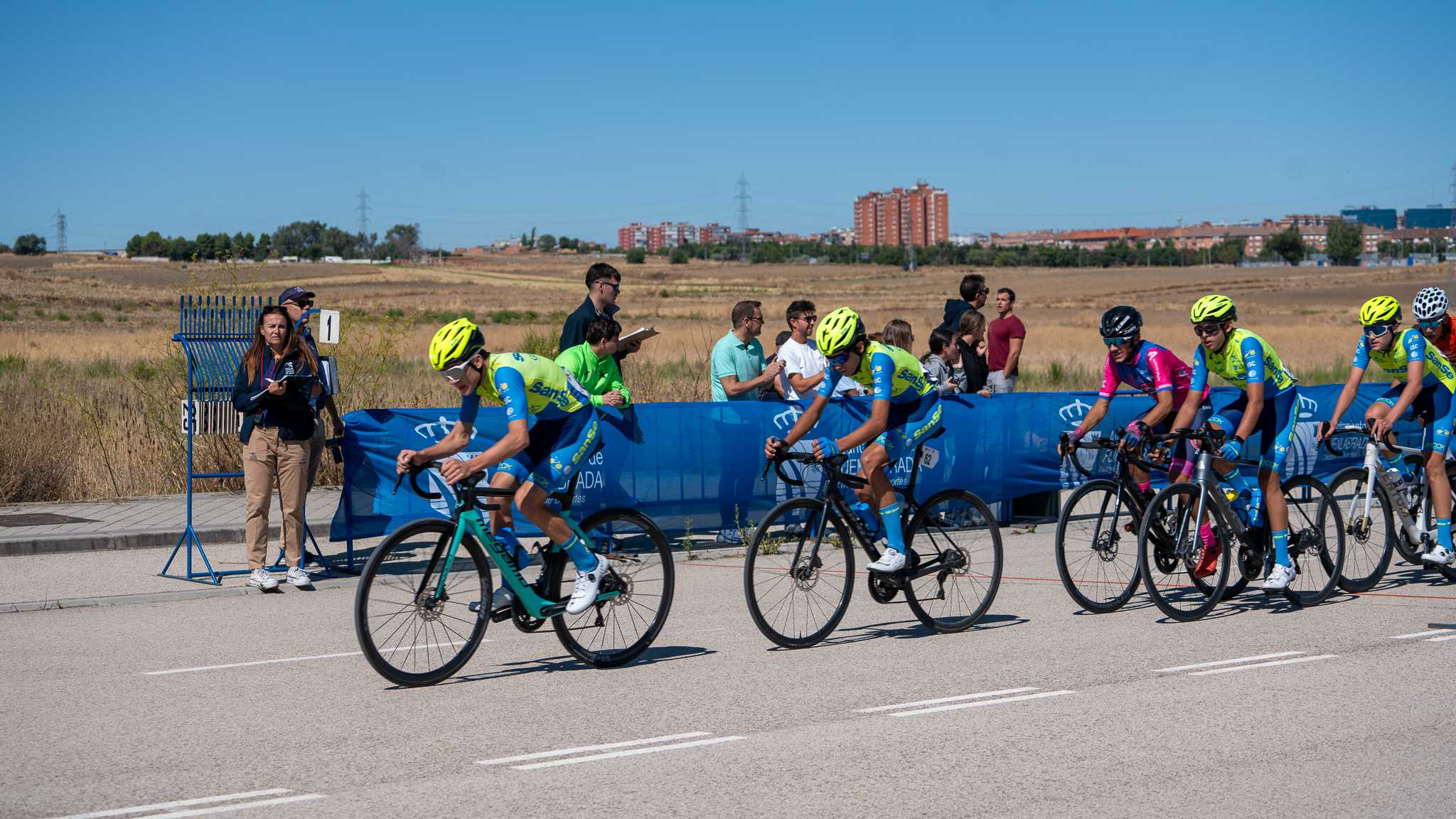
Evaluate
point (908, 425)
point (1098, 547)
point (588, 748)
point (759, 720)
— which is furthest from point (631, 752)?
point (1098, 547)

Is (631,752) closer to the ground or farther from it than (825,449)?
closer to the ground

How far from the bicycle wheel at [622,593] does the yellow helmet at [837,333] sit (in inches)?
57.1

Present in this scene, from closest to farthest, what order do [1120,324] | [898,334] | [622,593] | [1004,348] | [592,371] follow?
[622,593]
[1120,324]
[592,371]
[898,334]
[1004,348]

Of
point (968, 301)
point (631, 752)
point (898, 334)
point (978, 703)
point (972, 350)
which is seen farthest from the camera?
point (968, 301)

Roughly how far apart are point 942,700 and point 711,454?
562 cm

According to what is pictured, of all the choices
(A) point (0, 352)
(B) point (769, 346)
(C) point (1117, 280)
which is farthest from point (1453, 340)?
(C) point (1117, 280)

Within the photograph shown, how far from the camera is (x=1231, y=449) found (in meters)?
8.88

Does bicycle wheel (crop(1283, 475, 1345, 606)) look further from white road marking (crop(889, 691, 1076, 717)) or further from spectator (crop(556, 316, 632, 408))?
spectator (crop(556, 316, 632, 408))

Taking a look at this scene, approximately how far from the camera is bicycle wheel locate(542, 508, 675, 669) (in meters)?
7.72

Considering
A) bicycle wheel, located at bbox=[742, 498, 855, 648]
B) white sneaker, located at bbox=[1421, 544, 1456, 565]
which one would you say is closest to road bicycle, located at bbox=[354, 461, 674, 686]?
bicycle wheel, located at bbox=[742, 498, 855, 648]

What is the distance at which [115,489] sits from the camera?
49.2 feet

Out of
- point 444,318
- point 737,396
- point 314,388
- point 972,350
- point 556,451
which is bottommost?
point 556,451

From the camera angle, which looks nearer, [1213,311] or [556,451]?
[556,451]

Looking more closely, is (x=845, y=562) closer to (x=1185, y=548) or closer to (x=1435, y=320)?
(x=1185, y=548)
